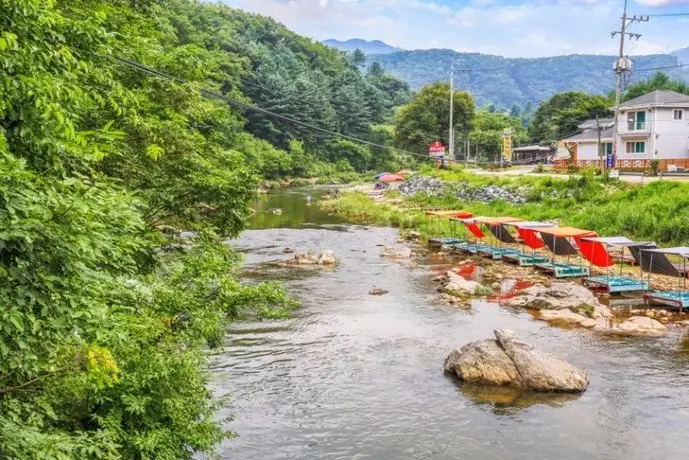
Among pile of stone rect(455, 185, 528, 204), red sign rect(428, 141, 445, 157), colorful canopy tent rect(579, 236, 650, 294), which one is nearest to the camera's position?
colorful canopy tent rect(579, 236, 650, 294)

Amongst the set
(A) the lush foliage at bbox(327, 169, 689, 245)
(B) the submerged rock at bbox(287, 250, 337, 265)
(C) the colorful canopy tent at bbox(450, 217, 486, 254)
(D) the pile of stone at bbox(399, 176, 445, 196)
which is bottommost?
(B) the submerged rock at bbox(287, 250, 337, 265)

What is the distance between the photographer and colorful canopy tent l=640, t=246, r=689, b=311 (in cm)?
2012

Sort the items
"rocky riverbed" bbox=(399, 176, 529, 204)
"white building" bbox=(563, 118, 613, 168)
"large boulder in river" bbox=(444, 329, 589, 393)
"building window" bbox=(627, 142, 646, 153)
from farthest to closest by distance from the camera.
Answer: "white building" bbox=(563, 118, 613, 168) → "building window" bbox=(627, 142, 646, 153) → "rocky riverbed" bbox=(399, 176, 529, 204) → "large boulder in river" bbox=(444, 329, 589, 393)

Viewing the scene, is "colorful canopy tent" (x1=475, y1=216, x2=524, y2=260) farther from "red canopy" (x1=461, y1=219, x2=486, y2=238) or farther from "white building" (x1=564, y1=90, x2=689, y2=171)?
"white building" (x1=564, y1=90, x2=689, y2=171)

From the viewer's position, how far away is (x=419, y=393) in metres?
14.1

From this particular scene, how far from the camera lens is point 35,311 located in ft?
16.8

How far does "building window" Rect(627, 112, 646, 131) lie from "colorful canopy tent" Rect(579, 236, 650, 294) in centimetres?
2977

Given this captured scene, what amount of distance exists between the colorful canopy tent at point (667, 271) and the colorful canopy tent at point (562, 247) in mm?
3113

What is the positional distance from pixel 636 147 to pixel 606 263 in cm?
3209

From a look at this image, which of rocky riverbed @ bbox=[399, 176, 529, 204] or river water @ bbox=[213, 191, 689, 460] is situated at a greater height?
rocky riverbed @ bbox=[399, 176, 529, 204]

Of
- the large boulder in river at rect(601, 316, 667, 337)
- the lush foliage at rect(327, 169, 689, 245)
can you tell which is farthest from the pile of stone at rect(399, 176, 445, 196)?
the large boulder in river at rect(601, 316, 667, 337)

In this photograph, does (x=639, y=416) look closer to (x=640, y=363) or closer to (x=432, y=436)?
(x=640, y=363)

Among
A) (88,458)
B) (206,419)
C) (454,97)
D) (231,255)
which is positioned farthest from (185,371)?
(454,97)

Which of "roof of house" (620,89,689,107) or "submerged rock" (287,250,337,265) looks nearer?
"submerged rock" (287,250,337,265)
